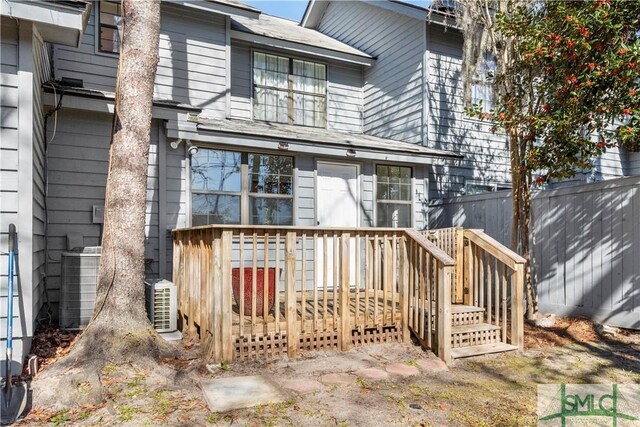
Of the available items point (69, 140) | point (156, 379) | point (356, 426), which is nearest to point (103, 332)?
point (156, 379)

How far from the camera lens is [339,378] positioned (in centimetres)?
375

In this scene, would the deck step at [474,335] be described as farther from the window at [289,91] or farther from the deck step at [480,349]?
the window at [289,91]

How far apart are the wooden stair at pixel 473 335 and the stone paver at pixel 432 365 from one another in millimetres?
178

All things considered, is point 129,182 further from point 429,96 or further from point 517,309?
point 429,96

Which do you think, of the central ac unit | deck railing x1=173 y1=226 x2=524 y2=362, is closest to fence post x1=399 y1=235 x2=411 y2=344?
deck railing x1=173 y1=226 x2=524 y2=362

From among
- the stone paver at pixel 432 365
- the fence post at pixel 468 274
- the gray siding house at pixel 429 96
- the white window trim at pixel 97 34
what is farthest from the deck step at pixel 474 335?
the white window trim at pixel 97 34

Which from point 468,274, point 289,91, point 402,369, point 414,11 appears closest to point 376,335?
point 402,369

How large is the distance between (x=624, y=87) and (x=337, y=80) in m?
6.02

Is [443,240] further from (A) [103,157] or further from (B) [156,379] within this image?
(A) [103,157]

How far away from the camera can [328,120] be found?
9477 mm

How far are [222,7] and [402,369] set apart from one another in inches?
264

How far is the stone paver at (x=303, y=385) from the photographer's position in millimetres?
3473

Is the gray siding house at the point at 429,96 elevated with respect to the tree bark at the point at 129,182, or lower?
elevated

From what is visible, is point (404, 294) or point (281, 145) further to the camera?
point (281, 145)
